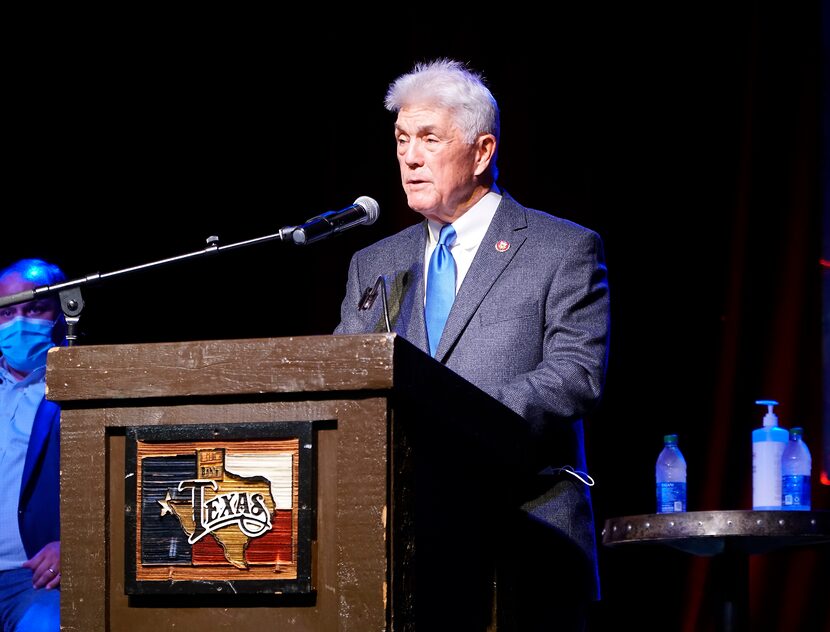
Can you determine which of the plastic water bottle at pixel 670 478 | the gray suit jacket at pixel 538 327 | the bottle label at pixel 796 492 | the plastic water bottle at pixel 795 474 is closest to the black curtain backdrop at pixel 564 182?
the plastic water bottle at pixel 670 478

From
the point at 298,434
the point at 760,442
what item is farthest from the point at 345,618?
the point at 760,442

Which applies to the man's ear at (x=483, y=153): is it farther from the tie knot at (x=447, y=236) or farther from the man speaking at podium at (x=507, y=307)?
the tie knot at (x=447, y=236)

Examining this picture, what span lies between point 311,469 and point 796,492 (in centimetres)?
220

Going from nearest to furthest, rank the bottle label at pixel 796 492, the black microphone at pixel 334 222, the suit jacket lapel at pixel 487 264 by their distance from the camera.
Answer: the black microphone at pixel 334 222, the suit jacket lapel at pixel 487 264, the bottle label at pixel 796 492

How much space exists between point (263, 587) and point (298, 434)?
0.55ft

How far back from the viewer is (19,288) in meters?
3.65

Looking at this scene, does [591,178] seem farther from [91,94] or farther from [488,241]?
[91,94]

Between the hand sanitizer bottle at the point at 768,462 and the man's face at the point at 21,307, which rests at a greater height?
the man's face at the point at 21,307

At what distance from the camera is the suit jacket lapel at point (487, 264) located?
231 centimetres

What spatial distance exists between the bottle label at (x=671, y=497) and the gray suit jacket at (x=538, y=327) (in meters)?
1.13

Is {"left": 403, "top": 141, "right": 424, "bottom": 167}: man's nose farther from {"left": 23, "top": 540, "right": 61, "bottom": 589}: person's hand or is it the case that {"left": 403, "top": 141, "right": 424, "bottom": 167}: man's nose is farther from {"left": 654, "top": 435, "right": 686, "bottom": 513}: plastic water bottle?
{"left": 23, "top": 540, "right": 61, "bottom": 589}: person's hand

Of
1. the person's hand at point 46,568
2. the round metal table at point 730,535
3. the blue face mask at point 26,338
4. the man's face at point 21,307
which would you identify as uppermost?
the man's face at point 21,307

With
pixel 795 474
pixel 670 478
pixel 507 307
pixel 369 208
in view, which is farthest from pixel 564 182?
pixel 369 208

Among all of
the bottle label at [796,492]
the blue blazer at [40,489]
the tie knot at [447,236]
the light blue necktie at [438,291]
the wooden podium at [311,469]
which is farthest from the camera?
the blue blazer at [40,489]
